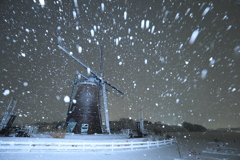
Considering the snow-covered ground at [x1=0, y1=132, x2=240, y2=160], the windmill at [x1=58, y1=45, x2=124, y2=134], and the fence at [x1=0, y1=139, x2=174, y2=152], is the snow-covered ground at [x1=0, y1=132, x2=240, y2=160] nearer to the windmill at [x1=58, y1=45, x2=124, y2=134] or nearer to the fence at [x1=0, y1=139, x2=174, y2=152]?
the fence at [x1=0, y1=139, x2=174, y2=152]

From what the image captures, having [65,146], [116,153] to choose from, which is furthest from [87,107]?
[116,153]

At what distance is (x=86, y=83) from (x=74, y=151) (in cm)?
1057

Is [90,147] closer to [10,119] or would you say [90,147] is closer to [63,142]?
[63,142]

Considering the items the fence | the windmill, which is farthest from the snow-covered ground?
the windmill

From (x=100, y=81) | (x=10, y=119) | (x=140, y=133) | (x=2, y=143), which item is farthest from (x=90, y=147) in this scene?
(x=10, y=119)

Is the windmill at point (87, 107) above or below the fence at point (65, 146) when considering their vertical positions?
above

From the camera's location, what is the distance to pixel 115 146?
12.8 meters

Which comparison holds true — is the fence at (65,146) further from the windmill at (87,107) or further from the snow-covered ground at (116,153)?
the windmill at (87,107)

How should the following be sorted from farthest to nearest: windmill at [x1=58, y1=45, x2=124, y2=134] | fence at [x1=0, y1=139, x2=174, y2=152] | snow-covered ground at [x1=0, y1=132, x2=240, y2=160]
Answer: windmill at [x1=58, y1=45, x2=124, y2=134] < fence at [x1=0, y1=139, x2=174, y2=152] < snow-covered ground at [x1=0, y1=132, x2=240, y2=160]

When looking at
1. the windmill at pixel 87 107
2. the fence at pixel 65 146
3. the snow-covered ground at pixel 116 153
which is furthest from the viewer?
the windmill at pixel 87 107

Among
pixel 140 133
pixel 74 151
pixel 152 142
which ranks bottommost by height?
pixel 74 151

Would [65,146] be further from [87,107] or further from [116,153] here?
[87,107]

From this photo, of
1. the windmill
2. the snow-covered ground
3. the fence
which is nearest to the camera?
the snow-covered ground

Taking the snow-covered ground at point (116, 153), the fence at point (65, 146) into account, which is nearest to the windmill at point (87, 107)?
the snow-covered ground at point (116, 153)
